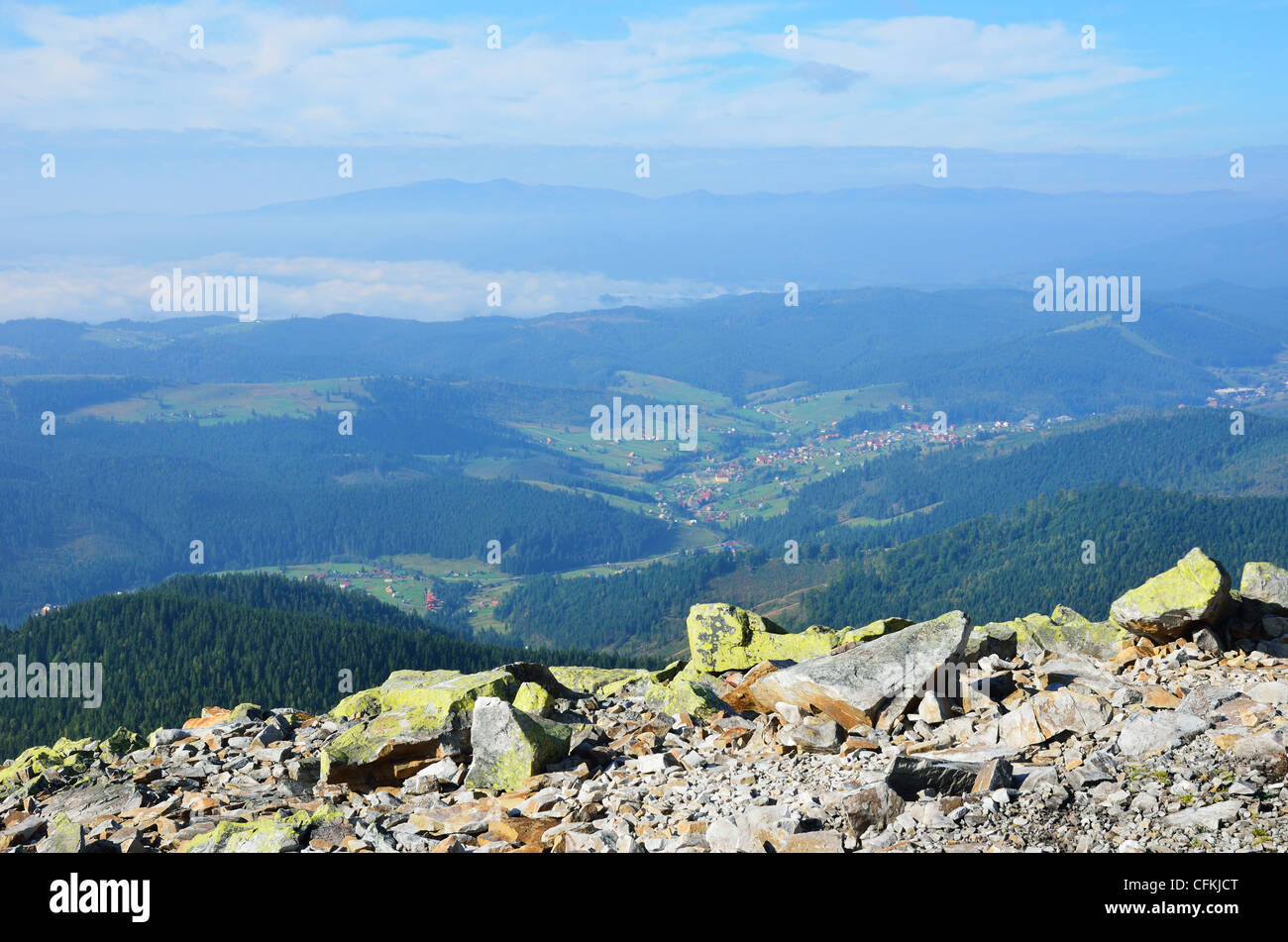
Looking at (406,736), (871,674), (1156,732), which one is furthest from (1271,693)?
(406,736)

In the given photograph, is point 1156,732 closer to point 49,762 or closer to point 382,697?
point 382,697

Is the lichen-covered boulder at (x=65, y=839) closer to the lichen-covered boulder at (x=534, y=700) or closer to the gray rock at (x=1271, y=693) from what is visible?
the lichen-covered boulder at (x=534, y=700)

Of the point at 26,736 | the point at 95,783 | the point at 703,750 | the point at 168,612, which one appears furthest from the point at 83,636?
the point at 703,750

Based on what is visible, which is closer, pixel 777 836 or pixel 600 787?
pixel 777 836

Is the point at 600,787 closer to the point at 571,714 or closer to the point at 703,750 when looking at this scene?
the point at 703,750

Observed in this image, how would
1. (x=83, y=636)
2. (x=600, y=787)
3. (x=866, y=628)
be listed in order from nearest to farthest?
(x=600, y=787)
(x=866, y=628)
(x=83, y=636)

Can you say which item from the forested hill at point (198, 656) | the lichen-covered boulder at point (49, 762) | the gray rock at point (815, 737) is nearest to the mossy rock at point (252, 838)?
the gray rock at point (815, 737)
